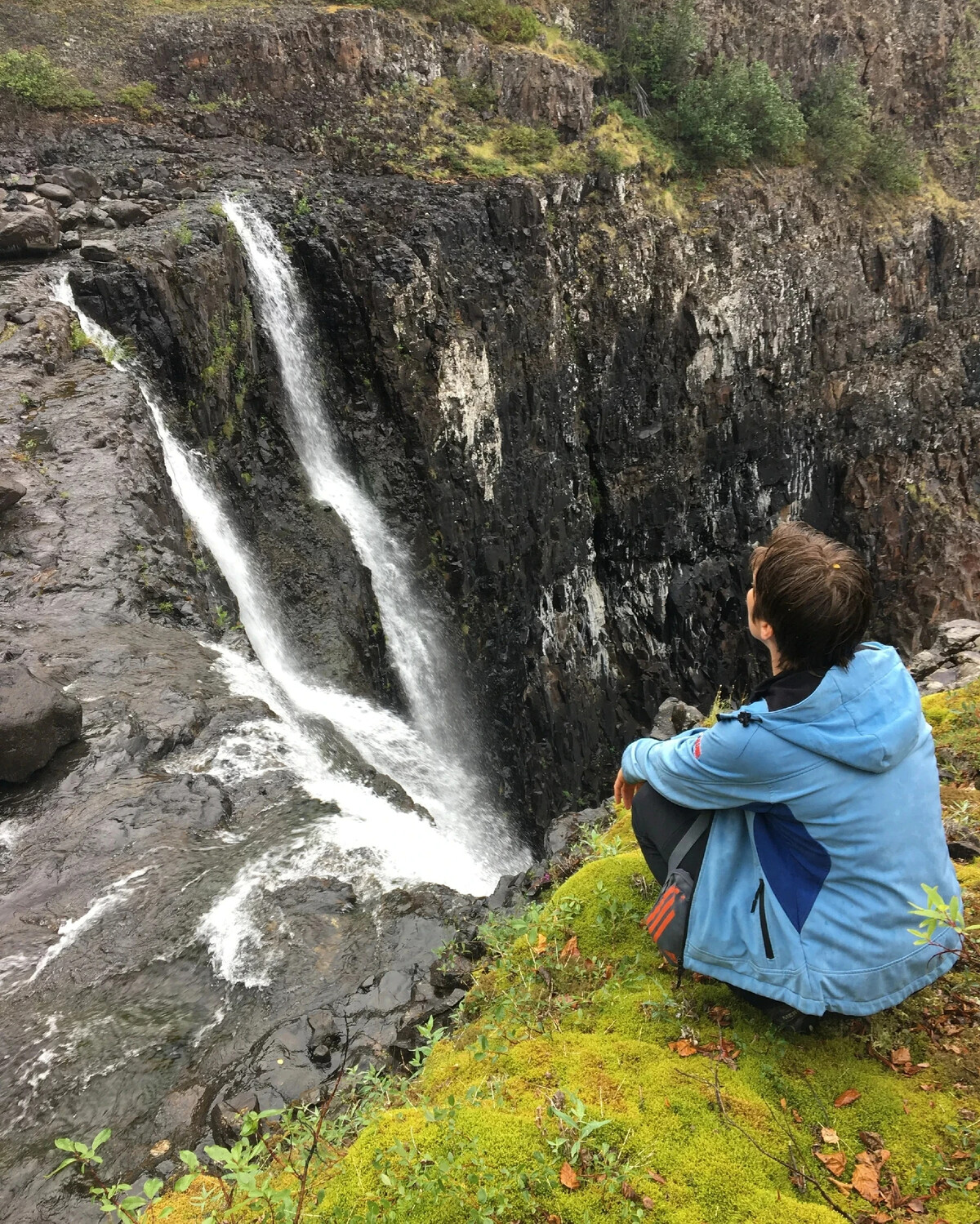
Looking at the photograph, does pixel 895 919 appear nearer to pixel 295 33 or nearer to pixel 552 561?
pixel 552 561

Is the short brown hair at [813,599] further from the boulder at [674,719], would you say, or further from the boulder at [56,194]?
the boulder at [56,194]

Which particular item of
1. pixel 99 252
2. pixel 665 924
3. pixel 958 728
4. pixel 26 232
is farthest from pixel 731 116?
pixel 665 924

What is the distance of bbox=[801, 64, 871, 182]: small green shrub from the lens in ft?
66.8

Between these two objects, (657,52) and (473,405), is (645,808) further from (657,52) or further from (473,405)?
(657,52)

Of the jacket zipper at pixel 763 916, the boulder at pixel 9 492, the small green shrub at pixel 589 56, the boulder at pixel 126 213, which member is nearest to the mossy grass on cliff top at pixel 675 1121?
the jacket zipper at pixel 763 916

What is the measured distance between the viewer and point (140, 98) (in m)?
14.4

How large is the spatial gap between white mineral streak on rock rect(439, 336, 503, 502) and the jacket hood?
1342cm

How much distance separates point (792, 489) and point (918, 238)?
8.90 metres

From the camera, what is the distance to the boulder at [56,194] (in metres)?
11.8

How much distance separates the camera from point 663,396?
18391 millimetres

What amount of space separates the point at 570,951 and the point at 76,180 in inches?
587

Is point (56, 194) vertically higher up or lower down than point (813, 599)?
higher up

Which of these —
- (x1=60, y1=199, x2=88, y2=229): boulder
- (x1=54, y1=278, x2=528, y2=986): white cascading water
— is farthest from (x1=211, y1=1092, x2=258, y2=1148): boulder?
(x1=60, y1=199, x2=88, y2=229): boulder

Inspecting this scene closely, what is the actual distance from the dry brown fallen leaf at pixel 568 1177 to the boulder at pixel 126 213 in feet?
46.1
